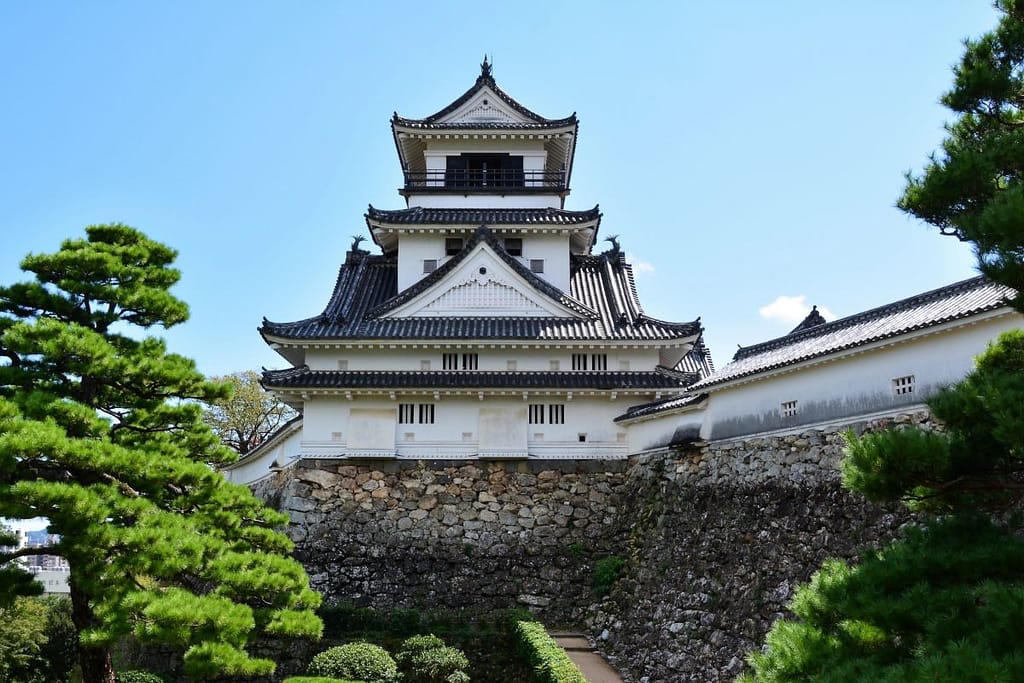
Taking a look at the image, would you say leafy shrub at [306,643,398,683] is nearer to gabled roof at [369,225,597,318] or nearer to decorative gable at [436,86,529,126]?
gabled roof at [369,225,597,318]

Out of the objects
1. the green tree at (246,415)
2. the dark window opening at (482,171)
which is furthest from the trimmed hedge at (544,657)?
the green tree at (246,415)

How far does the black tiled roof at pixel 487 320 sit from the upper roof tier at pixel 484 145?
3048 millimetres

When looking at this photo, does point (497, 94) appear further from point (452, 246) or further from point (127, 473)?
point (127, 473)

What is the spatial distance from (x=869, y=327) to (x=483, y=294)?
999cm

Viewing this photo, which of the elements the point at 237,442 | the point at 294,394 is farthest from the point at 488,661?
the point at 237,442

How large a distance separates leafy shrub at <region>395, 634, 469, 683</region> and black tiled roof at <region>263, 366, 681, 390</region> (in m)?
6.15

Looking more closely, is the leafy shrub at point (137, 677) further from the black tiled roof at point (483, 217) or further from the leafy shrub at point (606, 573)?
the black tiled roof at point (483, 217)

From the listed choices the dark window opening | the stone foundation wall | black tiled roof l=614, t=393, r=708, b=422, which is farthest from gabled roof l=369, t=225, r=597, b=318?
the stone foundation wall

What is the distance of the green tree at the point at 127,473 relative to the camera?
9.60 metres

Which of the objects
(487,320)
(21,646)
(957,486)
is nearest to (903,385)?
(957,486)

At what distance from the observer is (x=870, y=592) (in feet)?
18.7

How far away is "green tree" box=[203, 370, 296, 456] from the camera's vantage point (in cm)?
3719

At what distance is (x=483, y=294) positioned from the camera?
68.2 ft

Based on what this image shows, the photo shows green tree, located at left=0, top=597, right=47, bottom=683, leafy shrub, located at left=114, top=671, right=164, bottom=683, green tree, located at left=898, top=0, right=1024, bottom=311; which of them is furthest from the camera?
green tree, located at left=0, top=597, right=47, bottom=683
